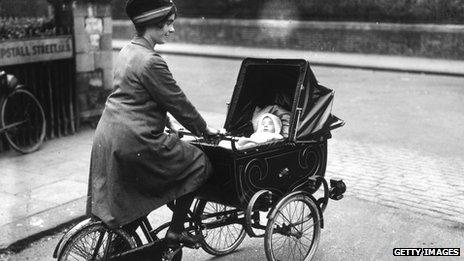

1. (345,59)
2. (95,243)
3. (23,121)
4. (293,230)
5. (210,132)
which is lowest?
(345,59)

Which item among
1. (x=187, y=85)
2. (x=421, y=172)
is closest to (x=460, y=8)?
(x=187, y=85)

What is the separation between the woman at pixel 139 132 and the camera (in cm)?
360

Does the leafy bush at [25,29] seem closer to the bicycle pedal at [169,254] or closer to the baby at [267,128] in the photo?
the baby at [267,128]

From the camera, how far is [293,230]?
4.48 metres

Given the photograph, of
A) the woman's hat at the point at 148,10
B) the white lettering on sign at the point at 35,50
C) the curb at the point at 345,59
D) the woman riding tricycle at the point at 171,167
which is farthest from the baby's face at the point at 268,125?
the curb at the point at 345,59

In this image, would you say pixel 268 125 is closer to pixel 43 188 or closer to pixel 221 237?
pixel 221 237

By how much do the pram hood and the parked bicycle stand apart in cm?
401

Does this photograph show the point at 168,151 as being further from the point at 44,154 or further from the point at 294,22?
the point at 294,22

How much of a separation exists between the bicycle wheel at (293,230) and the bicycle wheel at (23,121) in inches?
177

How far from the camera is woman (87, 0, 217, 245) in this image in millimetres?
3598

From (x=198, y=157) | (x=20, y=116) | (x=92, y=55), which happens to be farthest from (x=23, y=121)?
(x=198, y=157)

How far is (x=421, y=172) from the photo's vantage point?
716 centimetres

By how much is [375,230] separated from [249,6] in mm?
20905

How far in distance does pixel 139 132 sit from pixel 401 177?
430 centimetres
